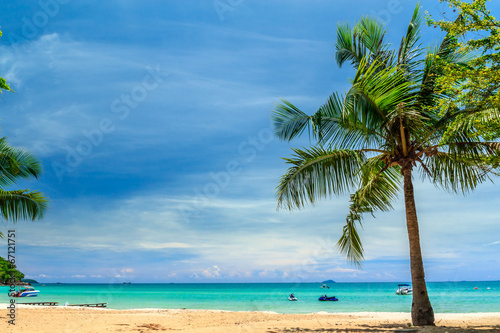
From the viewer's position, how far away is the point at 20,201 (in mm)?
13305

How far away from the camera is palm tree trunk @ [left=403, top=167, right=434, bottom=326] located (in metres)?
8.94

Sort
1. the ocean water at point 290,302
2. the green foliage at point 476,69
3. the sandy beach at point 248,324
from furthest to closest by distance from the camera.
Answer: the ocean water at point 290,302 → the sandy beach at point 248,324 → the green foliage at point 476,69

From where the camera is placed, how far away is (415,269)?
9.29m

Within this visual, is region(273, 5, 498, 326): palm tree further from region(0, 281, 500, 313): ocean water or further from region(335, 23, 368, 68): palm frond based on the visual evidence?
region(0, 281, 500, 313): ocean water

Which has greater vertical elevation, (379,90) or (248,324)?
(379,90)

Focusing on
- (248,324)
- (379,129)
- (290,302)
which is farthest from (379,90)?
(290,302)

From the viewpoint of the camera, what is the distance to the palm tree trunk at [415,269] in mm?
8938

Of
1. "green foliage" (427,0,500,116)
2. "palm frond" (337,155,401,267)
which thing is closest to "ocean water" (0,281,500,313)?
"palm frond" (337,155,401,267)

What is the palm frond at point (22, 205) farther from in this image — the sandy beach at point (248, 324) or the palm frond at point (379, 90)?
the palm frond at point (379, 90)

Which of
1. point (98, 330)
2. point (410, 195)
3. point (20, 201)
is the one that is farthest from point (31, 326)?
point (410, 195)

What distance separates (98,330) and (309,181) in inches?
326

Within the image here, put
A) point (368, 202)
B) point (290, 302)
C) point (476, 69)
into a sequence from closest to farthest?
point (476, 69)
point (368, 202)
point (290, 302)

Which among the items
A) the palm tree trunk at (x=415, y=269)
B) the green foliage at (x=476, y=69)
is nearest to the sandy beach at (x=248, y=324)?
the palm tree trunk at (x=415, y=269)

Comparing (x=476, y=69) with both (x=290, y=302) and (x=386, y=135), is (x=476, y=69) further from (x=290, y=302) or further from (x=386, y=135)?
(x=290, y=302)
